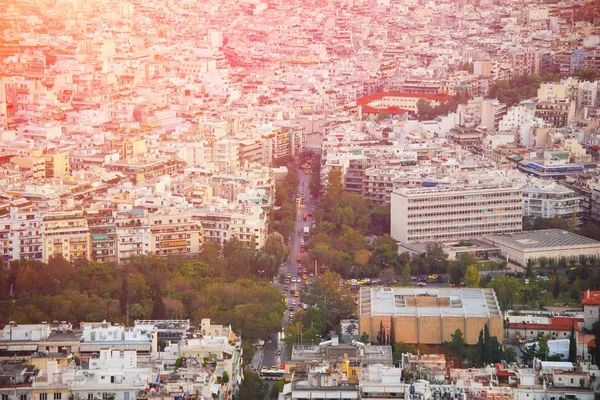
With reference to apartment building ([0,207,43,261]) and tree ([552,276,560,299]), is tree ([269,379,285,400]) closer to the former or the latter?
tree ([552,276,560,299])

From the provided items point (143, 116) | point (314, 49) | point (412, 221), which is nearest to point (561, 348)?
point (412, 221)

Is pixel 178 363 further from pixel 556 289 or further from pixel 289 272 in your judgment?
pixel 556 289

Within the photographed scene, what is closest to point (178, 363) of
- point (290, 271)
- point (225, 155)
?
point (290, 271)

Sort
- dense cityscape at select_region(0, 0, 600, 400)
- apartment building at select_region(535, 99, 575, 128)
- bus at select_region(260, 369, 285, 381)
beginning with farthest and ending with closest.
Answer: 1. apartment building at select_region(535, 99, 575, 128)
2. bus at select_region(260, 369, 285, 381)
3. dense cityscape at select_region(0, 0, 600, 400)

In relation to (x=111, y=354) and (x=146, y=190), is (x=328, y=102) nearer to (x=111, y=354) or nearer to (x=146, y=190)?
(x=146, y=190)

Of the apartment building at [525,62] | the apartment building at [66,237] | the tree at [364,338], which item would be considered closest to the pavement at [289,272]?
the tree at [364,338]

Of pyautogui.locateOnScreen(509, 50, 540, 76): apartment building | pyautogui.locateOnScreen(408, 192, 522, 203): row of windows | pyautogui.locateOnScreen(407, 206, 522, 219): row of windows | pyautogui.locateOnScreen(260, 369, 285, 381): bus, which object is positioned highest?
pyautogui.locateOnScreen(509, 50, 540, 76): apartment building

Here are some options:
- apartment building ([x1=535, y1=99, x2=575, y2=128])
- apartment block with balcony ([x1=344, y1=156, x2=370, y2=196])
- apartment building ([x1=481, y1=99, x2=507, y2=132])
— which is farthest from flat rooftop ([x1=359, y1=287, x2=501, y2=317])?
apartment building ([x1=535, y1=99, x2=575, y2=128])
